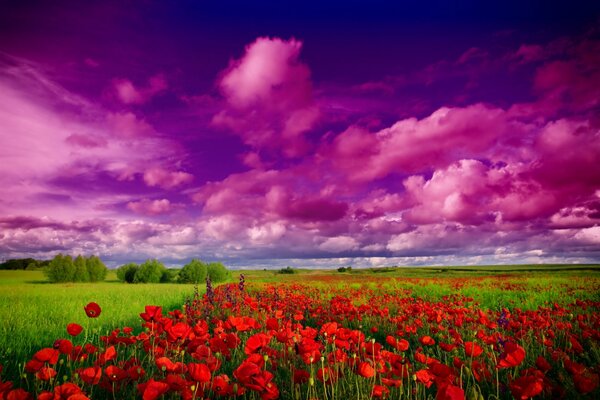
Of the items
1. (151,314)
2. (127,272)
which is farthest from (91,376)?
(127,272)

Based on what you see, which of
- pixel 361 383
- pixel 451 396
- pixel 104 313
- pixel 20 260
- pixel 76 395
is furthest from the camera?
pixel 20 260

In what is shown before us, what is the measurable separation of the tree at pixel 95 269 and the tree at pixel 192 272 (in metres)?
10.5

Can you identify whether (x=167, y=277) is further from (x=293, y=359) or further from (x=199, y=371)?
(x=199, y=371)

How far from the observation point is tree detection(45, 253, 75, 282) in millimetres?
40906

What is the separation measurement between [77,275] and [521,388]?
50.4 m

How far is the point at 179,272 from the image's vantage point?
4591 cm

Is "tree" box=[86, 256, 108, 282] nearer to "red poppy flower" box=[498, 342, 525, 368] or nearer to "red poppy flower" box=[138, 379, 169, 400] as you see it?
"red poppy flower" box=[138, 379, 169, 400]

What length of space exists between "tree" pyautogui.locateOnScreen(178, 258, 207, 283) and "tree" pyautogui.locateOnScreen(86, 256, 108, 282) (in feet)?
34.4

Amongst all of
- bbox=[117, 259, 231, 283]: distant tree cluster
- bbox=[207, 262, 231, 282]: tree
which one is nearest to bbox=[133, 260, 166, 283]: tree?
bbox=[117, 259, 231, 283]: distant tree cluster

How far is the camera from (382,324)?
26.5ft

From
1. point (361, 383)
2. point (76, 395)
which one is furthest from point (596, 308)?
point (76, 395)

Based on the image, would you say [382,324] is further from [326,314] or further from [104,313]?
[104,313]

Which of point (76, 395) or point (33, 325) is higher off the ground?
point (76, 395)

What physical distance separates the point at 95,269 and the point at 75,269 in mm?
2483
